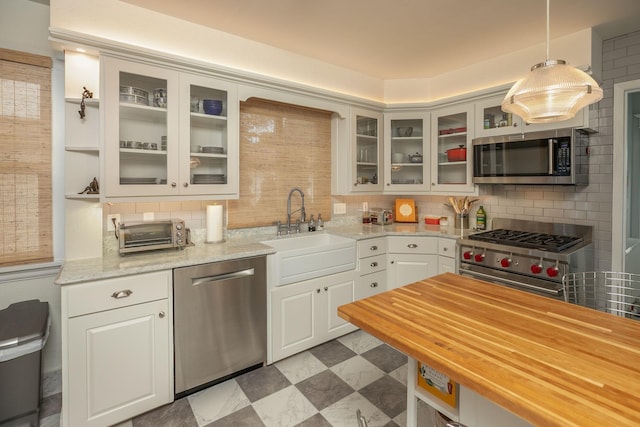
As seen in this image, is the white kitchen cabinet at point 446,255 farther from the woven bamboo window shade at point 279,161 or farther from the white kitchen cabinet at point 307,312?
the woven bamboo window shade at point 279,161

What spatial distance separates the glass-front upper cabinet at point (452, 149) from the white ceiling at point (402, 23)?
1.84 ft

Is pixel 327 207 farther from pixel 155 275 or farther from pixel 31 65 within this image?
pixel 31 65

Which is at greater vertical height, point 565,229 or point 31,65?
point 31,65

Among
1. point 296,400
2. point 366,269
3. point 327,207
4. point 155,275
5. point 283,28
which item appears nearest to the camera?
point 155,275

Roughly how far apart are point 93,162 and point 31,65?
75 cm

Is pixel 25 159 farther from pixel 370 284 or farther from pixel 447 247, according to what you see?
pixel 447 247

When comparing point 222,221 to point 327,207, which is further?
point 327,207

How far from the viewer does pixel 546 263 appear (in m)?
2.35

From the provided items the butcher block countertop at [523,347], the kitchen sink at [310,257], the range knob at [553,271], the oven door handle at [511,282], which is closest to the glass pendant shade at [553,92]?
the butcher block countertop at [523,347]

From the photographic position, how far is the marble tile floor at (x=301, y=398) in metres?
1.92

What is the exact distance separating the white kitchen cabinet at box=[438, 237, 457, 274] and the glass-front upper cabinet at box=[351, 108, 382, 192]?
91cm

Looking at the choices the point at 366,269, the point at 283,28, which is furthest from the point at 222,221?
the point at 283,28

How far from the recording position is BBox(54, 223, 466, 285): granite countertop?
5.91ft

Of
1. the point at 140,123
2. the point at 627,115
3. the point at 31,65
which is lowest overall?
the point at 140,123
